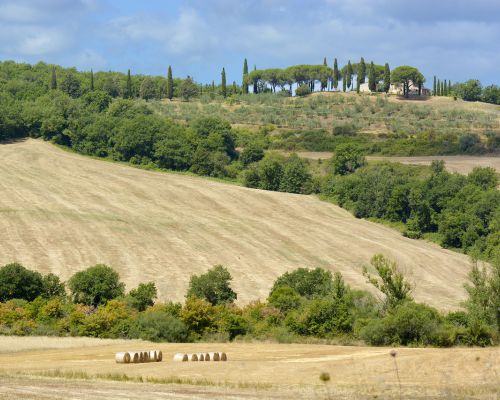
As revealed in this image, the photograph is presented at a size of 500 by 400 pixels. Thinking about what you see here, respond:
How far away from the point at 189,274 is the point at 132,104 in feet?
330

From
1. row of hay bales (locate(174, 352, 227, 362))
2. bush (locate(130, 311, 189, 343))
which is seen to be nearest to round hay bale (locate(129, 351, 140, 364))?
row of hay bales (locate(174, 352, 227, 362))

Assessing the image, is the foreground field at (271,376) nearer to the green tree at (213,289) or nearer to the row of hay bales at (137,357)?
the row of hay bales at (137,357)

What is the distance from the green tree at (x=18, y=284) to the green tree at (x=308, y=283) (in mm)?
18431

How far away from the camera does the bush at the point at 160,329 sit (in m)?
60.8

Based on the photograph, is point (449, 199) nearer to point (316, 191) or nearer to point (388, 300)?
point (316, 191)

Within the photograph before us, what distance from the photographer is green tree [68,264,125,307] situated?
73.5 meters

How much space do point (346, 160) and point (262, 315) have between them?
8846 centimetres

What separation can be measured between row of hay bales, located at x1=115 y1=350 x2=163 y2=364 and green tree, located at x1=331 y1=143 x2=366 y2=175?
108m

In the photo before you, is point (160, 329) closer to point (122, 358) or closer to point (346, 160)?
point (122, 358)

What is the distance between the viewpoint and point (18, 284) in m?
73.2

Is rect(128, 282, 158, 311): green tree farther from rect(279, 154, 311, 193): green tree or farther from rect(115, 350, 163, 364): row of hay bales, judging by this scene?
rect(279, 154, 311, 193): green tree

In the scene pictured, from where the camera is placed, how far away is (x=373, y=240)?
370 ft

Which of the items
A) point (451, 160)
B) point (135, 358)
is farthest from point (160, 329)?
point (451, 160)

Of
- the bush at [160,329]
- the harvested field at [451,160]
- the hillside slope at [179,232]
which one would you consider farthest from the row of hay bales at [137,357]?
the harvested field at [451,160]
